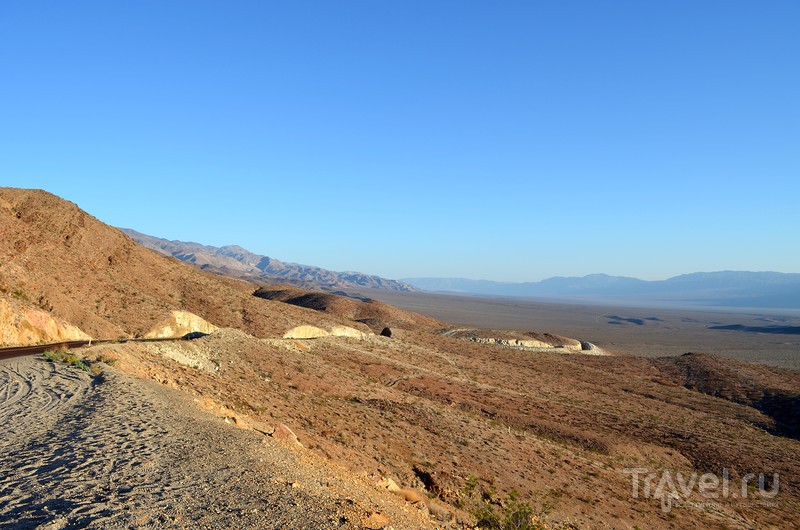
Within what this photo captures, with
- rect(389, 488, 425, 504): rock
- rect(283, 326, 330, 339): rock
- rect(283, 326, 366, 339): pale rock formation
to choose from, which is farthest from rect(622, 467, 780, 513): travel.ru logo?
rect(283, 326, 330, 339): rock

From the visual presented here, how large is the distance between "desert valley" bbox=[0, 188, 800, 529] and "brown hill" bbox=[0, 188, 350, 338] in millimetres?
195

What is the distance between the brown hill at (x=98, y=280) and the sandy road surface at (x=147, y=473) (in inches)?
780

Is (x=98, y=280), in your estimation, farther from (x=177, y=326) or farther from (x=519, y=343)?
(x=519, y=343)

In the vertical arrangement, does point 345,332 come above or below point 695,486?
above

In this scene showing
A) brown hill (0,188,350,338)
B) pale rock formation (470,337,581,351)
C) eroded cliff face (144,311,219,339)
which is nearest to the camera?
brown hill (0,188,350,338)

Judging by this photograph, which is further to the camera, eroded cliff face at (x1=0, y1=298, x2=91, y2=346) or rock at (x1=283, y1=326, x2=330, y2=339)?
rock at (x1=283, y1=326, x2=330, y2=339)

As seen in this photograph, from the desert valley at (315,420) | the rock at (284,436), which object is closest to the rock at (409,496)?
the desert valley at (315,420)

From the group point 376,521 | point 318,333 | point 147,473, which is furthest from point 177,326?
point 376,521

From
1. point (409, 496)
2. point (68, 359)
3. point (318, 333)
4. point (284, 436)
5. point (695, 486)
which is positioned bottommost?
point (695, 486)

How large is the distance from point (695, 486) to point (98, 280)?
129 feet

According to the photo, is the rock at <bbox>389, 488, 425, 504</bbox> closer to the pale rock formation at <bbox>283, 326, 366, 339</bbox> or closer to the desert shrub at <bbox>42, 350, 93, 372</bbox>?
the desert shrub at <bbox>42, 350, 93, 372</bbox>

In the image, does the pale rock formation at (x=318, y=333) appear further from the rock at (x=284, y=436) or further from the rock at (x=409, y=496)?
the rock at (x=409, y=496)

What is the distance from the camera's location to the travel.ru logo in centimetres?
1970

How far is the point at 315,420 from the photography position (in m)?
19.2
